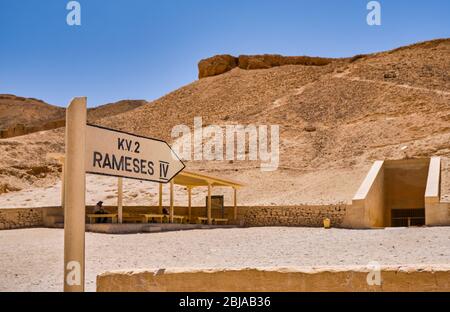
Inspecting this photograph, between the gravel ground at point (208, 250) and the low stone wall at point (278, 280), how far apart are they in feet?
12.2

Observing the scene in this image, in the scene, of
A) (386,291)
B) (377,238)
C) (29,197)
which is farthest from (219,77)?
(386,291)

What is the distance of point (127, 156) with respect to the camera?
408cm

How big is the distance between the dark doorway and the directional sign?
24056 millimetres

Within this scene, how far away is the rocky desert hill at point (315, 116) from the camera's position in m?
32.3

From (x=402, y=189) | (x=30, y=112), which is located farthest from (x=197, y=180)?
(x=30, y=112)

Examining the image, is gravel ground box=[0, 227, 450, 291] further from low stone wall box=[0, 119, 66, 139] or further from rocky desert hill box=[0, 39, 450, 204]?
low stone wall box=[0, 119, 66, 139]

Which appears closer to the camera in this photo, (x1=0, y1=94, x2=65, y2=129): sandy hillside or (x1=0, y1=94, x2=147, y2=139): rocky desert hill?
(x1=0, y1=94, x2=147, y2=139): rocky desert hill

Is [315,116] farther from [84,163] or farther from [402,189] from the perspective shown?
[84,163]

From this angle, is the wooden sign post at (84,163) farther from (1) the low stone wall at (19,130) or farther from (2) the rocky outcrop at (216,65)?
(2) the rocky outcrop at (216,65)

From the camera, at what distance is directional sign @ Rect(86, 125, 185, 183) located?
3.86 metres

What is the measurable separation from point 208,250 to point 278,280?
8.39 meters

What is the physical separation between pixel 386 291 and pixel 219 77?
222 feet

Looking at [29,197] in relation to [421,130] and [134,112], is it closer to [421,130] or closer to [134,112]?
[421,130]

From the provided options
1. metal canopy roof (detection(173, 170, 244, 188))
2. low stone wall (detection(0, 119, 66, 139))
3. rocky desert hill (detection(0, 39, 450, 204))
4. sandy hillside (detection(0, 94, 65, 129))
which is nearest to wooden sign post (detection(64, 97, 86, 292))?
metal canopy roof (detection(173, 170, 244, 188))
